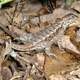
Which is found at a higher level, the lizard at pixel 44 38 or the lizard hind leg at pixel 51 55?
the lizard at pixel 44 38

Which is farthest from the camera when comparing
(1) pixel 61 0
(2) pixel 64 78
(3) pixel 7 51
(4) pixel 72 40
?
(1) pixel 61 0

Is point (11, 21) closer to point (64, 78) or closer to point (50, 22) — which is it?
point (50, 22)

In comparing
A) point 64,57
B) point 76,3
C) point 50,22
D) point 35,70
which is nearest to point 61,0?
point 76,3

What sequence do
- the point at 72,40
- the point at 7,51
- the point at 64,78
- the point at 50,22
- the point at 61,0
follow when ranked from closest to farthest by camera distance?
the point at 64,78 < the point at 7,51 < the point at 72,40 < the point at 50,22 < the point at 61,0

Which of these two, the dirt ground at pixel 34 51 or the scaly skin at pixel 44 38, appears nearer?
the dirt ground at pixel 34 51

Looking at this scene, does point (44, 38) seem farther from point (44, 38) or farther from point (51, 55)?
point (51, 55)

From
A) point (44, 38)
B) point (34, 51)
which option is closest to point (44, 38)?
point (44, 38)
